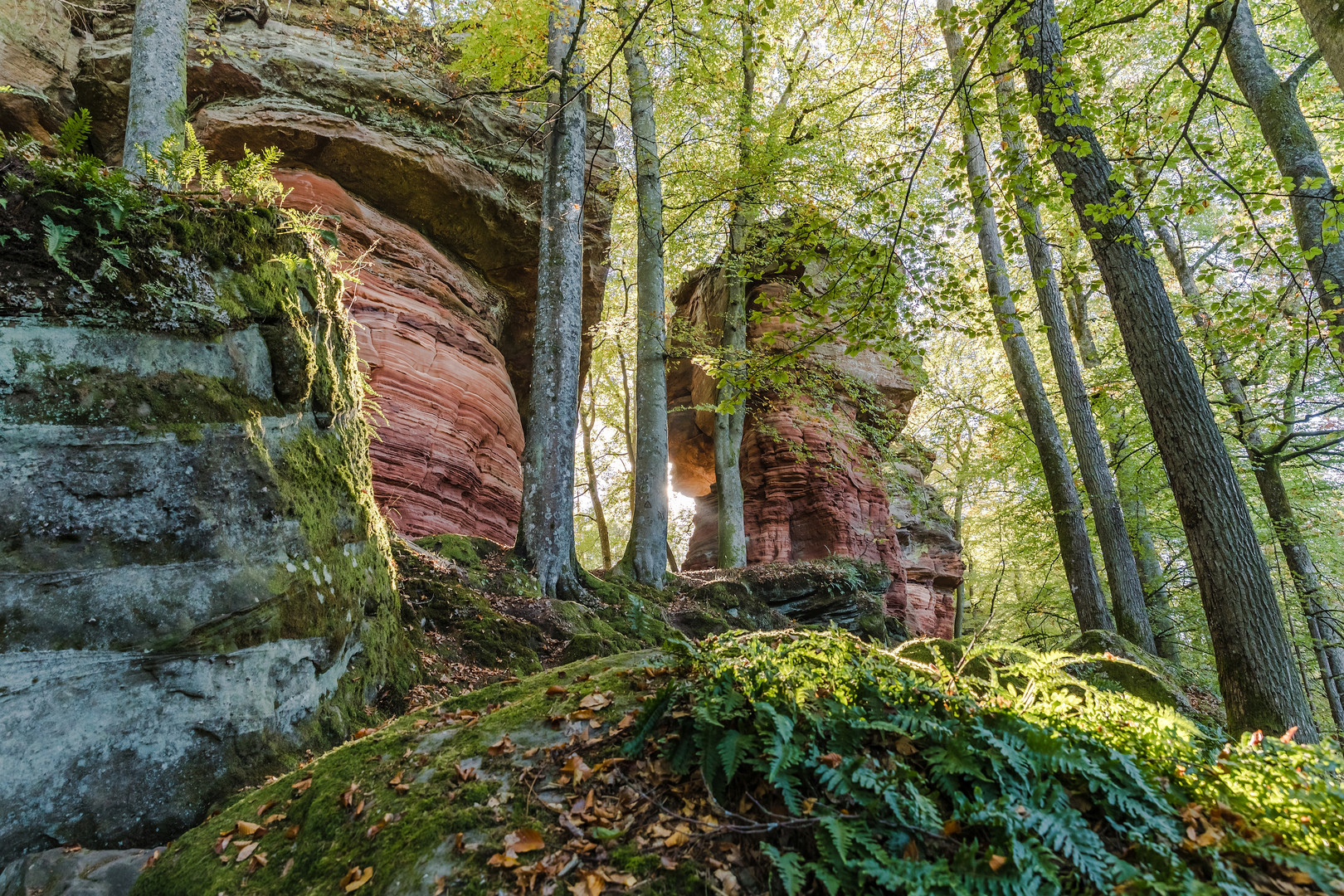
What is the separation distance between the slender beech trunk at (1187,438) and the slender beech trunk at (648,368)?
220 inches

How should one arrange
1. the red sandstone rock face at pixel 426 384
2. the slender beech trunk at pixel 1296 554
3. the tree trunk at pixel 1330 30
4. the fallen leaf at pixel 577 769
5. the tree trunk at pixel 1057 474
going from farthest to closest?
the slender beech trunk at pixel 1296 554 < the tree trunk at pixel 1057 474 < the red sandstone rock face at pixel 426 384 < the tree trunk at pixel 1330 30 < the fallen leaf at pixel 577 769

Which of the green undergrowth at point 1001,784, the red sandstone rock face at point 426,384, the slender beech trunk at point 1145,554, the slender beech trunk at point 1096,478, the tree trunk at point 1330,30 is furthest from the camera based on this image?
the slender beech trunk at point 1145,554

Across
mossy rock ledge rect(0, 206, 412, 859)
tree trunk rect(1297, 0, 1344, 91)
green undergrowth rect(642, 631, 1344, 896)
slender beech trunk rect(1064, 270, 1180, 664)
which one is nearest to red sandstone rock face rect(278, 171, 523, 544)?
mossy rock ledge rect(0, 206, 412, 859)

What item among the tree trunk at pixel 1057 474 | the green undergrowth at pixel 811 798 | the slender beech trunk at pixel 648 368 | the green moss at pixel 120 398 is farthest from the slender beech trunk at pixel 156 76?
the tree trunk at pixel 1057 474

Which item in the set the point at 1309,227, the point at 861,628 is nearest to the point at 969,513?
the point at 861,628

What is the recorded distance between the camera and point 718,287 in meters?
17.3

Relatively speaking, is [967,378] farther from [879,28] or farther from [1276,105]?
[1276,105]

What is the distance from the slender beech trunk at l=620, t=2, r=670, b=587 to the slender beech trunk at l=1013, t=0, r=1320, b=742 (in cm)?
559

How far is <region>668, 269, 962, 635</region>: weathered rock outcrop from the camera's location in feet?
54.9

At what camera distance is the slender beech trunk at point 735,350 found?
43.4ft

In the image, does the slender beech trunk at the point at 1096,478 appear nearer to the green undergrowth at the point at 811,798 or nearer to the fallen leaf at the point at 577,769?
the green undergrowth at the point at 811,798

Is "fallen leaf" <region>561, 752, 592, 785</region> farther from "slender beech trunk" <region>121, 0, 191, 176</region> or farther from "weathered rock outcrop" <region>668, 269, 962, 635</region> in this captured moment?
"weathered rock outcrop" <region>668, 269, 962, 635</region>

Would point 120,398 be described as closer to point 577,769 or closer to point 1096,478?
point 577,769

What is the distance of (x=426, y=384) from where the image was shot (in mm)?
10820
